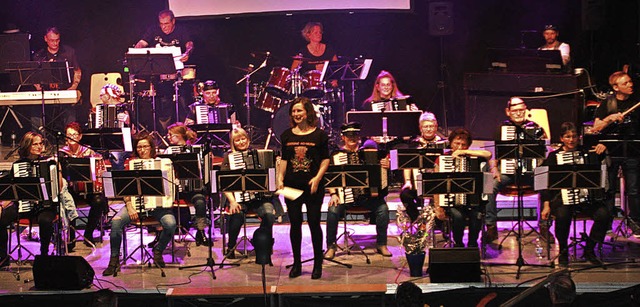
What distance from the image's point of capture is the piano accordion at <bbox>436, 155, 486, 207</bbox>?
11211 millimetres

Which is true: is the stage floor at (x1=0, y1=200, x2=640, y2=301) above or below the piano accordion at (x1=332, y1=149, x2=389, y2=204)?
below

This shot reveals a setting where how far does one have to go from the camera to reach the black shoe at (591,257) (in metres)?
10.8

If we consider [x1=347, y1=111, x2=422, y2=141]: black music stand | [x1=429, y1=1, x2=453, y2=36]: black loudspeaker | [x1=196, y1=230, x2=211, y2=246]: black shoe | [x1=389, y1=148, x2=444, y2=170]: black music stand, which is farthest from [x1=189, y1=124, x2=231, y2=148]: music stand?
[x1=429, y1=1, x2=453, y2=36]: black loudspeaker

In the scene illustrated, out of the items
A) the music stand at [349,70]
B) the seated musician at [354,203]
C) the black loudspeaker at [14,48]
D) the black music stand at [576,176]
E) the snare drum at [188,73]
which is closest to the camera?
the black music stand at [576,176]

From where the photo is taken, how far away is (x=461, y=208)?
11.3 metres

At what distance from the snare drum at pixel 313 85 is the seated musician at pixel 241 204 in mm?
4760

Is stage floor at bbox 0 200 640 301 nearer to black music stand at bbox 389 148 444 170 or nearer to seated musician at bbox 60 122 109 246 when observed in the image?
seated musician at bbox 60 122 109 246

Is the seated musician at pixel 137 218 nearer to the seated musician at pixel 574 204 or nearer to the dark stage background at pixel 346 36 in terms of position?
the seated musician at pixel 574 204

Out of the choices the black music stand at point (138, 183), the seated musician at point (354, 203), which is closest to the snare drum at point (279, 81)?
the seated musician at point (354, 203)

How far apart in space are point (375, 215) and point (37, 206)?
4272 millimetres

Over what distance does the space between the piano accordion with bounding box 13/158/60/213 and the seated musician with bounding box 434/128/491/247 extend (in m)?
4.70

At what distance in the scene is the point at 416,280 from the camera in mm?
10250

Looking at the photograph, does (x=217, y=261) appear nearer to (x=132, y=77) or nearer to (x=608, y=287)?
(x=608, y=287)

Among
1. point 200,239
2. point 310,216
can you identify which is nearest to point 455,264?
point 310,216
